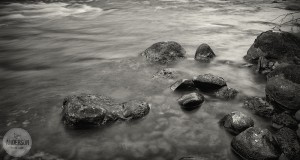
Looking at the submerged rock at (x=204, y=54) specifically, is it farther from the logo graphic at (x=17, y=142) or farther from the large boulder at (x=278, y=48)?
the logo graphic at (x=17, y=142)

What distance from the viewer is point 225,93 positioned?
4660 millimetres

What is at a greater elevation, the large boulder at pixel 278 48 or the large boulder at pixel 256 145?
the large boulder at pixel 278 48

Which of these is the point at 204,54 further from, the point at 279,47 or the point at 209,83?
the point at 209,83

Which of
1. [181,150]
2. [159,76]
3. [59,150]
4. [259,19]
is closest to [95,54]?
[159,76]

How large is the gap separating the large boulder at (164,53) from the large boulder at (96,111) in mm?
2136

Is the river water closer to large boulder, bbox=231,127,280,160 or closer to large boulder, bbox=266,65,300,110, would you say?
large boulder, bbox=231,127,280,160

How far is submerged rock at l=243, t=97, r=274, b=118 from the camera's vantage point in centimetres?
404

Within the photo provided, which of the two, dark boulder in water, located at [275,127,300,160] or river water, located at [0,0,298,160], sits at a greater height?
dark boulder in water, located at [275,127,300,160]

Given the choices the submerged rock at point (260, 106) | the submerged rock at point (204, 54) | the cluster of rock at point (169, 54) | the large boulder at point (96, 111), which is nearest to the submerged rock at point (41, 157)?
the large boulder at point (96, 111)

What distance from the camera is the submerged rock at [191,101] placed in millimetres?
4348

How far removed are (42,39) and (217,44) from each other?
6.09m

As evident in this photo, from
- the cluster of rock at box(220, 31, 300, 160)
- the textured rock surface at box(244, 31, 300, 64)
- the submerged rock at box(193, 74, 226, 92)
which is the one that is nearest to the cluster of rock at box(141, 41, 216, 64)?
the textured rock surface at box(244, 31, 300, 64)

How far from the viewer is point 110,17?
11.8 meters

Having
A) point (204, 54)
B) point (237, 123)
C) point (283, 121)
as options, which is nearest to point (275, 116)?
point (283, 121)
